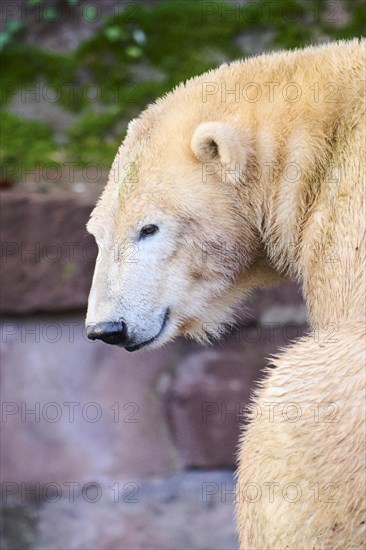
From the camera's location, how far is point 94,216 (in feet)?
9.50

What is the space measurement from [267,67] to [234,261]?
0.58 metres

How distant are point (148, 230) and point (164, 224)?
0.05 m

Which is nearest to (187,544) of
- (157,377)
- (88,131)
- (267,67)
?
(157,377)

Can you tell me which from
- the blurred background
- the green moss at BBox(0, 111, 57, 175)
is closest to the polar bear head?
the blurred background

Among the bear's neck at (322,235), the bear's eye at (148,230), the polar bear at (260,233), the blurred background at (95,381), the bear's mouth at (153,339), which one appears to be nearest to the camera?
the polar bear at (260,233)

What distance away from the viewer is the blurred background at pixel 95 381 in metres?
4.50

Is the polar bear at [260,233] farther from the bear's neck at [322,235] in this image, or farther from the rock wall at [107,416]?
the rock wall at [107,416]

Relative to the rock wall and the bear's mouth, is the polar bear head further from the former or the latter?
the rock wall

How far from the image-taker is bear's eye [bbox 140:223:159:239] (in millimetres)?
2764

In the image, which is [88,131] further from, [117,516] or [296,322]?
[117,516]

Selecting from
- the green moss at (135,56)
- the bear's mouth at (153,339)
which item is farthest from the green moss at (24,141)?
the bear's mouth at (153,339)

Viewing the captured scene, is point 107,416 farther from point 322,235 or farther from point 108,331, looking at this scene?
point 322,235

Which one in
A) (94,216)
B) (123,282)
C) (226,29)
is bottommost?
(123,282)

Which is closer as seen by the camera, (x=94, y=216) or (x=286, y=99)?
(x=286, y=99)
